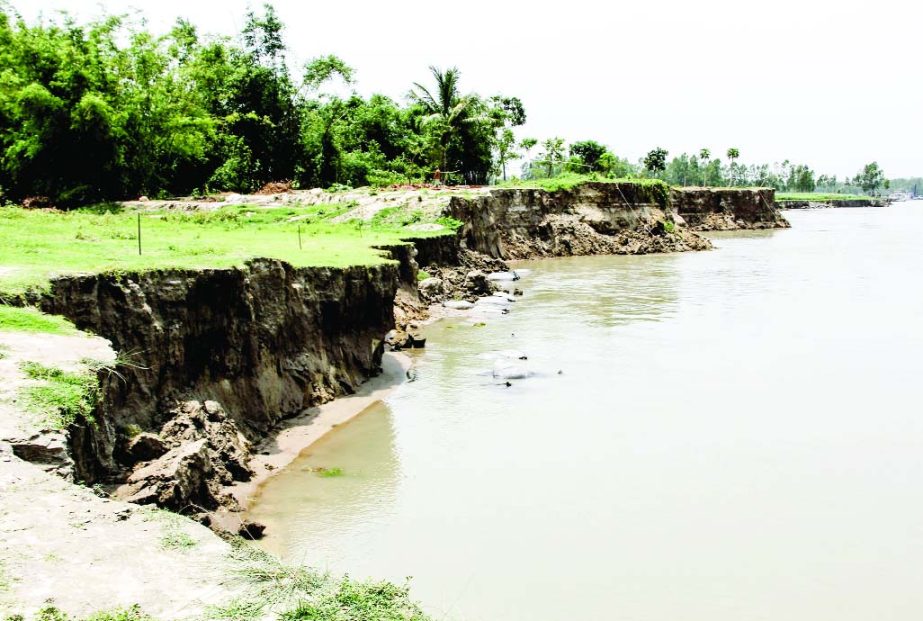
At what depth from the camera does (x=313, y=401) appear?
44.9 ft

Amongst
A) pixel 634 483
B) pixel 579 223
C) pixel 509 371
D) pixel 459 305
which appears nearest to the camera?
pixel 634 483

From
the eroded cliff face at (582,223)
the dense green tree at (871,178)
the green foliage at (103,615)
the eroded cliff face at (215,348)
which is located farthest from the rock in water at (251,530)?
the dense green tree at (871,178)

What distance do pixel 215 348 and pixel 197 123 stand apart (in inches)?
951

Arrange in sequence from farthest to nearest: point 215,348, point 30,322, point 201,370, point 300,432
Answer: point 300,432
point 215,348
point 201,370
point 30,322

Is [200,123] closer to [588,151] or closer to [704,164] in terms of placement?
[588,151]

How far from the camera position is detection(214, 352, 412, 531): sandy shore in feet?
33.1

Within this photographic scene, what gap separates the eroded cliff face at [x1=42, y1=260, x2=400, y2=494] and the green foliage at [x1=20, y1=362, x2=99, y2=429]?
0.27m

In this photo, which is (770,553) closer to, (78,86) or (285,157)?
(78,86)

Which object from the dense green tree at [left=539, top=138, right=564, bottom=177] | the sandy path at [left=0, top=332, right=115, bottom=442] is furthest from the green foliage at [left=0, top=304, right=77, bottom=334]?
the dense green tree at [left=539, top=138, right=564, bottom=177]

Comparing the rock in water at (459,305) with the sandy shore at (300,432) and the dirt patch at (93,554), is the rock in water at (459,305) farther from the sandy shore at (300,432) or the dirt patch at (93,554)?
the dirt patch at (93,554)

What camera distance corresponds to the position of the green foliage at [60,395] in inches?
262

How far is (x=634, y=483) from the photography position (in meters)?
11.0

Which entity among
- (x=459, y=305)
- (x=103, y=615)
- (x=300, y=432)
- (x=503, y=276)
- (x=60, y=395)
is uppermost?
(x=60, y=395)

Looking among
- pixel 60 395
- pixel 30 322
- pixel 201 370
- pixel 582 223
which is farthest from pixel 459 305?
pixel 582 223
